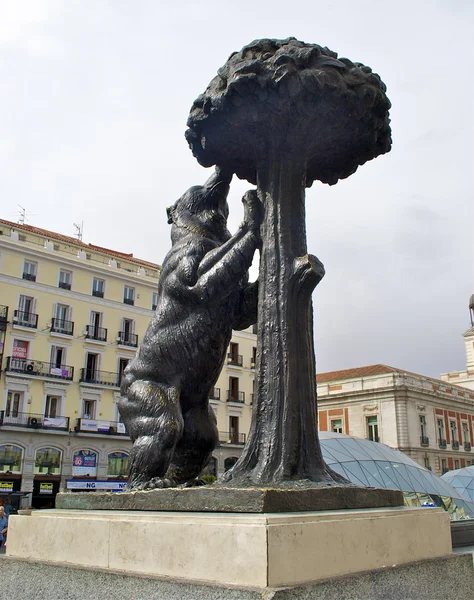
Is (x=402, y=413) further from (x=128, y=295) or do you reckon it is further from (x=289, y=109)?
(x=289, y=109)

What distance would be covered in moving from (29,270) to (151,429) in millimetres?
31446

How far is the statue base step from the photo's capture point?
9.71 feet

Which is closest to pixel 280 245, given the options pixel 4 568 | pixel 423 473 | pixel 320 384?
pixel 4 568

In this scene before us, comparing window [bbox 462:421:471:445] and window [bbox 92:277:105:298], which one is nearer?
window [bbox 92:277:105:298]

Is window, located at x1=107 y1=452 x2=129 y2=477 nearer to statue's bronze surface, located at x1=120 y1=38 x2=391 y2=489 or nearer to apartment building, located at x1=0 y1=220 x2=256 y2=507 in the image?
apartment building, located at x1=0 y1=220 x2=256 y2=507

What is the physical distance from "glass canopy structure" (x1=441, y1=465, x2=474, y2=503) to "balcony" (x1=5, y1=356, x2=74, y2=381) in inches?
820

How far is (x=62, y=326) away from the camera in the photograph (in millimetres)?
33969

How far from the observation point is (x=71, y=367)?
1318 inches

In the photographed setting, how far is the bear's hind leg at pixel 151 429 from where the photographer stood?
12.5 ft

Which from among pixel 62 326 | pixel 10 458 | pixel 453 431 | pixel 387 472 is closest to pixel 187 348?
pixel 387 472

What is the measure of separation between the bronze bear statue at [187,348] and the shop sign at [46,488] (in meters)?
28.2

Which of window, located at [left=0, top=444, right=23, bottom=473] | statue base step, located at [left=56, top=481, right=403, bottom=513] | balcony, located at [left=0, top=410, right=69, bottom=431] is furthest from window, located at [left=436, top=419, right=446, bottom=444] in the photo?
statue base step, located at [left=56, top=481, right=403, bottom=513]

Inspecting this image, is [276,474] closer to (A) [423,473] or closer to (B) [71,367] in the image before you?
(A) [423,473]

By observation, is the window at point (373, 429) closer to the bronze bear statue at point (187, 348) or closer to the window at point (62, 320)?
the window at point (62, 320)
